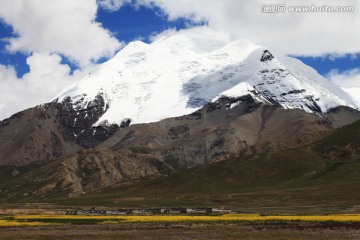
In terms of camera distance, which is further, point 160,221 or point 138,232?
point 160,221

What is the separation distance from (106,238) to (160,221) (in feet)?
118

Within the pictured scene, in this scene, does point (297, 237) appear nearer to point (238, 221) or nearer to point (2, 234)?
point (238, 221)

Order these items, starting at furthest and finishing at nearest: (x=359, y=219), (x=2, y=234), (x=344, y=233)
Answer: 1. (x=359, y=219)
2. (x=2, y=234)
3. (x=344, y=233)

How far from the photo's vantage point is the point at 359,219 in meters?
100

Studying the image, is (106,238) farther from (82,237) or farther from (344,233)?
(344,233)

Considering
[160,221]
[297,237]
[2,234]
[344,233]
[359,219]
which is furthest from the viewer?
[160,221]

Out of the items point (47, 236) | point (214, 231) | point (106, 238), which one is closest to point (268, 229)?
point (214, 231)

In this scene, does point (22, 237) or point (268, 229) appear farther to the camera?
point (268, 229)

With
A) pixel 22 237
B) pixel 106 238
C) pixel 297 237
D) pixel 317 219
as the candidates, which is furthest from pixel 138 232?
pixel 317 219

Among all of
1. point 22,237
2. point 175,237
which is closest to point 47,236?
point 22,237

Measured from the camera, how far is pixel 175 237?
75.7m

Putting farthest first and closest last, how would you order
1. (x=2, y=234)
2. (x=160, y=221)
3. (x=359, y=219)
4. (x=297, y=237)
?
(x=160, y=221), (x=359, y=219), (x=2, y=234), (x=297, y=237)

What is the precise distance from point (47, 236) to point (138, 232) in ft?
44.9

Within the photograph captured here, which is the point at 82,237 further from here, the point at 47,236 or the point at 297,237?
the point at 297,237
